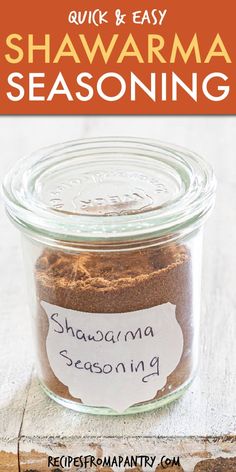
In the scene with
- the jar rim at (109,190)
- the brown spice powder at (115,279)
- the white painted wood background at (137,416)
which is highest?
the jar rim at (109,190)

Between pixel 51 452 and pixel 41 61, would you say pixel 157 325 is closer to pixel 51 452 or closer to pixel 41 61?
pixel 51 452

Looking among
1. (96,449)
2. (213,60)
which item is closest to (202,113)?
(213,60)

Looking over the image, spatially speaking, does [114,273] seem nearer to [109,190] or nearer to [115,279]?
[115,279]

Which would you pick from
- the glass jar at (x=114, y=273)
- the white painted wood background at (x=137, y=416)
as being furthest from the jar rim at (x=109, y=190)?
the white painted wood background at (x=137, y=416)

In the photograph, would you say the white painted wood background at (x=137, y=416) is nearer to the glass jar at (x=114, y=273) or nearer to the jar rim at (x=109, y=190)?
the glass jar at (x=114, y=273)

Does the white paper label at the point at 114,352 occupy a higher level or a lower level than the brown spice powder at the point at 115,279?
lower

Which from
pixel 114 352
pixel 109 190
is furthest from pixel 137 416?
pixel 109 190
